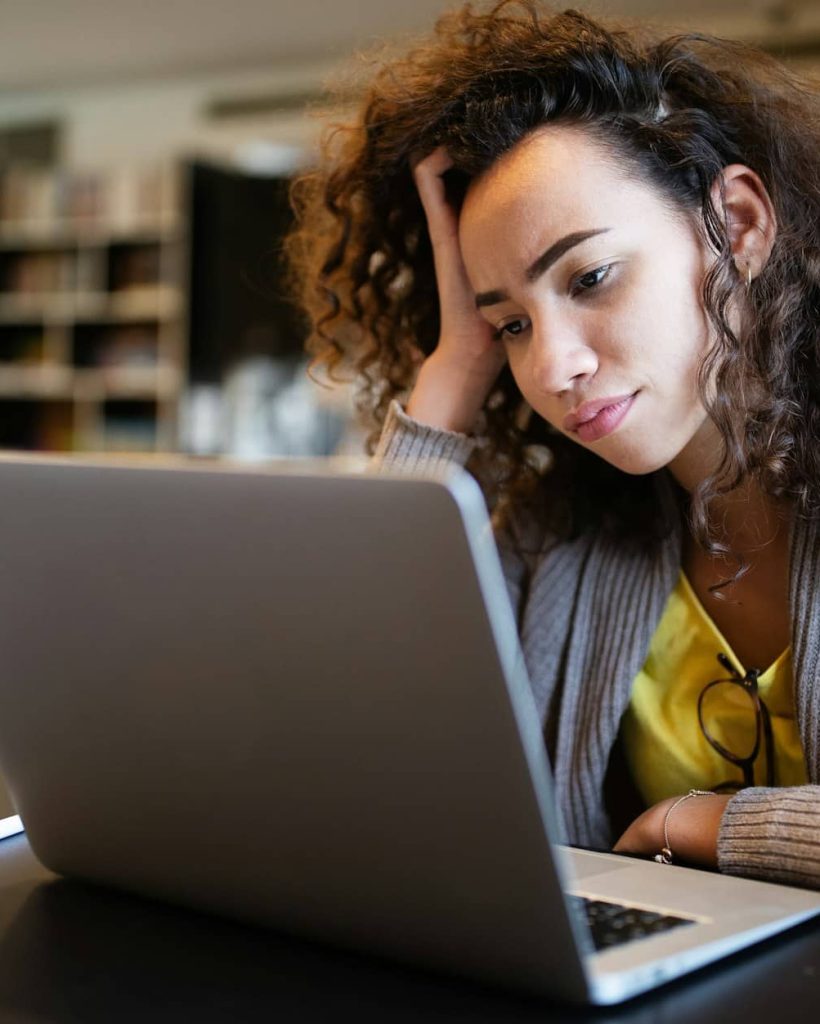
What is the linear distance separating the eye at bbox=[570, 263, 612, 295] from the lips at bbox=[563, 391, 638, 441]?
0.09 m

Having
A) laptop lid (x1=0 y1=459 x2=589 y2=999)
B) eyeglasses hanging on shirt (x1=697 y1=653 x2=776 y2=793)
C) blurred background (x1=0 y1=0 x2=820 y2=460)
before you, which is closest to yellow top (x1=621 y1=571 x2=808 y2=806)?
eyeglasses hanging on shirt (x1=697 y1=653 x2=776 y2=793)

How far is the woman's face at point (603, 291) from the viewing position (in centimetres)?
111

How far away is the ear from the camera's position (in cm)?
119

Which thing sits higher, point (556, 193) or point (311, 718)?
point (556, 193)

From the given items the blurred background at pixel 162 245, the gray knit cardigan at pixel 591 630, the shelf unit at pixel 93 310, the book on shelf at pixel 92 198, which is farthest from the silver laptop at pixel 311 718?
the book on shelf at pixel 92 198

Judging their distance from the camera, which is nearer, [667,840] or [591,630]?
[667,840]

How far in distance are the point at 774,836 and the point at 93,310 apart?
6169mm

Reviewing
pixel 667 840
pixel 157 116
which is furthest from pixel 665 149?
pixel 157 116

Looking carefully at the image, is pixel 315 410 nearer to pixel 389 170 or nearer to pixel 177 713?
pixel 389 170

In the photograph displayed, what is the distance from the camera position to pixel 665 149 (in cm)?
117

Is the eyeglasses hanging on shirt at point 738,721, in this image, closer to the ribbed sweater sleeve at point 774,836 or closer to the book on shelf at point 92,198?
the ribbed sweater sleeve at point 774,836

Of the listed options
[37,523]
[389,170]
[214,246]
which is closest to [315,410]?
[214,246]

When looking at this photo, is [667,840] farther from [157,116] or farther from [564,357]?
[157,116]

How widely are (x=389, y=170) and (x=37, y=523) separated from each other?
78 cm
